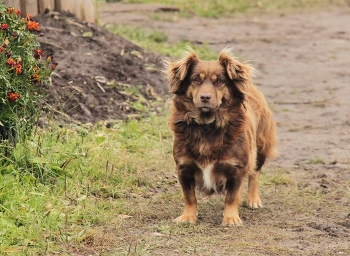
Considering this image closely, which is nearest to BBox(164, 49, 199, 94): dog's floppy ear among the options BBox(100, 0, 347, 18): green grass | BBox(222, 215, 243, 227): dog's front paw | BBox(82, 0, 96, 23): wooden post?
BBox(222, 215, 243, 227): dog's front paw

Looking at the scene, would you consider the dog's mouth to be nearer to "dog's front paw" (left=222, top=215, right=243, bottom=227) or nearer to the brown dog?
the brown dog

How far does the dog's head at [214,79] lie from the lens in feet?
20.3

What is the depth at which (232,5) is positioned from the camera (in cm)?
1741

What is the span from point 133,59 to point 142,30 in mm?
2938

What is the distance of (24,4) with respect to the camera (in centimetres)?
958

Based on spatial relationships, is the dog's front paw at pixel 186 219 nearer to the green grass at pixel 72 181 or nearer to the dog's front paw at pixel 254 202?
the green grass at pixel 72 181

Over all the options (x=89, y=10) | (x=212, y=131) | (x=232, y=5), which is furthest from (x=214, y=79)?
(x=232, y=5)

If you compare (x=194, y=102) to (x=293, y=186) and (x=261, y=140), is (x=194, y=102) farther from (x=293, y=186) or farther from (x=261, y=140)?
(x=293, y=186)

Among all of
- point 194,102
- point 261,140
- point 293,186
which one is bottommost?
point 293,186

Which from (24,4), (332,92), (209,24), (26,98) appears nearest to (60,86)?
(24,4)

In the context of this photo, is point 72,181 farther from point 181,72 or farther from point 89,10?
point 89,10

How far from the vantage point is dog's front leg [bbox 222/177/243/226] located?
623 centimetres

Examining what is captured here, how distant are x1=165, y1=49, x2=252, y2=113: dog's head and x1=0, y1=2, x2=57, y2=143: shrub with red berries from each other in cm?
104

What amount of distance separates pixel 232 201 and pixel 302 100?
4.83 metres
